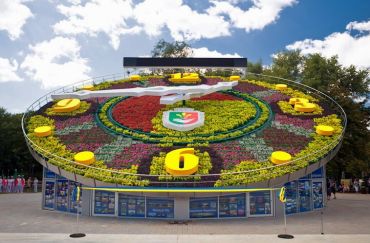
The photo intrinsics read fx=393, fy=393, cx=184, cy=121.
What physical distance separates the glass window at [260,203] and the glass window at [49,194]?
14.1 m

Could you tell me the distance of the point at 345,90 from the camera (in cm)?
5119

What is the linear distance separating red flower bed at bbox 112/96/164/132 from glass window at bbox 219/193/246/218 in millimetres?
8601

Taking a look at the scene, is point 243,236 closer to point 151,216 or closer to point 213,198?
point 213,198

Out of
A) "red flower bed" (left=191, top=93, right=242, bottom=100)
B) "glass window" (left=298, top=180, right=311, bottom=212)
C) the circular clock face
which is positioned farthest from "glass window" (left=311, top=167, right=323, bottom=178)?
"red flower bed" (left=191, top=93, right=242, bottom=100)

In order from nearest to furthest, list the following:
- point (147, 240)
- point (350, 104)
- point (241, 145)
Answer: point (147, 240) < point (241, 145) < point (350, 104)

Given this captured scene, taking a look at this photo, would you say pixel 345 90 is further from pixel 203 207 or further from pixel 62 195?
pixel 62 195

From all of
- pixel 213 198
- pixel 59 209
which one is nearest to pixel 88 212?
pixel 59 209

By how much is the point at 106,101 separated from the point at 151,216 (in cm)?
1469

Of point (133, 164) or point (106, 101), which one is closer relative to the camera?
point (133, 164)

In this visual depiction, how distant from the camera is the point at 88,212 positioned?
84.0ft

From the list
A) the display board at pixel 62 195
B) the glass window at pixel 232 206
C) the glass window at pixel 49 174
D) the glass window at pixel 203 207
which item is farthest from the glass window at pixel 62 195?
the glass window at pixel 232 206

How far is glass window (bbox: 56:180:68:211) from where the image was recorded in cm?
2775

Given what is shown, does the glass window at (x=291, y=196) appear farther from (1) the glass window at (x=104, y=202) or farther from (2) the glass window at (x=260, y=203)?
(1) the glass window at (x=104, y=202)

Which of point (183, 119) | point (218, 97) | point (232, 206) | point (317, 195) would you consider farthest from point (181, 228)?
point (218, 97)
